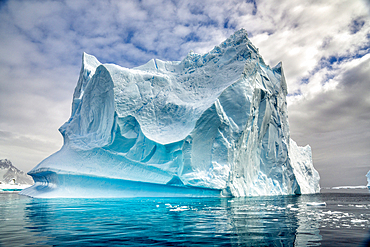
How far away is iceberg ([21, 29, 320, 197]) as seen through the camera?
13500mm

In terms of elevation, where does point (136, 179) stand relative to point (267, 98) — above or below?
below

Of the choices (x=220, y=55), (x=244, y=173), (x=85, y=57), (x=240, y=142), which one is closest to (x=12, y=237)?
(x=240, y=142)

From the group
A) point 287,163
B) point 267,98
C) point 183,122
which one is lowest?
point 287,163

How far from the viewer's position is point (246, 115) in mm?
14672

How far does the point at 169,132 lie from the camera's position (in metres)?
14.4

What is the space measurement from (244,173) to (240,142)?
8.18ft

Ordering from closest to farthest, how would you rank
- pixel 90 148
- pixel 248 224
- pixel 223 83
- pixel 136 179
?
pixel 248 224 → pixel 136 179 → pixel 90 148 → pixel 223 83

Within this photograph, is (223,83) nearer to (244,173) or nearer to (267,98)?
(267,98)

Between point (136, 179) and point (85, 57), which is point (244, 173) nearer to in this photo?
point (136, 179)

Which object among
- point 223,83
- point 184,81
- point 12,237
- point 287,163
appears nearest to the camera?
point 12,237

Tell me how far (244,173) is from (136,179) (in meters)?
7.20

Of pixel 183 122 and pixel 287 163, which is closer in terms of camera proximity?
pixel 183 122

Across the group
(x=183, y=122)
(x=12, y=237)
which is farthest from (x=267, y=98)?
(x=12, y=237)

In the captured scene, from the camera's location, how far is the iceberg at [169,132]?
1350cm
